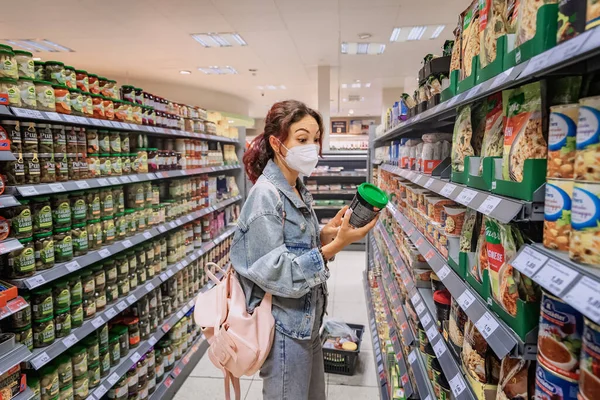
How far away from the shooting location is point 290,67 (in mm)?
9820

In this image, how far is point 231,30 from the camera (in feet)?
22.6

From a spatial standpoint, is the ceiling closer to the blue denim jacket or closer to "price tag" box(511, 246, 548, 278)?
the blue denim jacket

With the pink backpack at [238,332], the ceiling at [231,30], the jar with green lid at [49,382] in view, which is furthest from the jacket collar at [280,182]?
the ceiling at [231,30]

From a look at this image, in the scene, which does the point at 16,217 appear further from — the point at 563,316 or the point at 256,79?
the point at 256,79

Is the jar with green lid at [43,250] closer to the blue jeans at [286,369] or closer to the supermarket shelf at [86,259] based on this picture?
the supermarket shelf at [86,259]

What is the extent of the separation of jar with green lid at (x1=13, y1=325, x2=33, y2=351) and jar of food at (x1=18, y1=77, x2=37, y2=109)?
40.3 inches

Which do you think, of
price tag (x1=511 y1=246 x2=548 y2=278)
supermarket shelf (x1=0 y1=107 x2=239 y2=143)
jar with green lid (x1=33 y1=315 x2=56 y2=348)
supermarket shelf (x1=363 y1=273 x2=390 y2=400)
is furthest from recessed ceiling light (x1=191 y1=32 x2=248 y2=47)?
price tag (x1=511 y1=246 x2=548 y2=278)

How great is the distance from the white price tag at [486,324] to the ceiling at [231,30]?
18.0 ft

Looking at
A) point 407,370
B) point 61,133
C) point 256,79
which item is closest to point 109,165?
point 61,133

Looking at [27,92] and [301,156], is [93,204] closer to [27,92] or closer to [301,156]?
[27,92]

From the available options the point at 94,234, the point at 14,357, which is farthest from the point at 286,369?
the point at 94,234

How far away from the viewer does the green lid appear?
163 centimetres

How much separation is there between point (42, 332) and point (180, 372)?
156cm

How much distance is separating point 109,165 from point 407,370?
2186 mm
